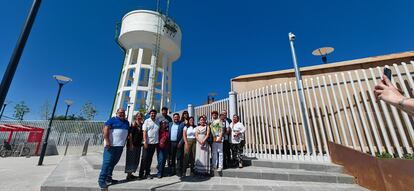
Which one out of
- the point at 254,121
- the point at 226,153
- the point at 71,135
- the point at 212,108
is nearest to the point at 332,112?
the point at 254,121

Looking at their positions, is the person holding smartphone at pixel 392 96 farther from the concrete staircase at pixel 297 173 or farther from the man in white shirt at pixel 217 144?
the man in white shirt at pixel 217 144

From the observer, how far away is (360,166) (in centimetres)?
338

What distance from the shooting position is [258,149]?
18.4ft

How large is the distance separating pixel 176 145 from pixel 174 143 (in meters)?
0.07

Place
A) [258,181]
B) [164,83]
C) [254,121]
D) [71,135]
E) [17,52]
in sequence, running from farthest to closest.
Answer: [71,135]
[164,83]
[254,121]
[258,181]
[17,52]

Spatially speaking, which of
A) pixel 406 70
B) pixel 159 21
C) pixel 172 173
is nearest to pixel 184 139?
pixel 172 173

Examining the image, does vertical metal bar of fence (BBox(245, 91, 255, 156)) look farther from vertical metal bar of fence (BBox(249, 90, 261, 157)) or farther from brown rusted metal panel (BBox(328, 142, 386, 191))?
brown rusted metal panel (BBox(328, 142, 386, 191))

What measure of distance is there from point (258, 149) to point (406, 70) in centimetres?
373

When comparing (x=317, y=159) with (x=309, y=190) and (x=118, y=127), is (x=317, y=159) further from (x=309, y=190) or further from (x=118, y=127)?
(x=118, y=127)

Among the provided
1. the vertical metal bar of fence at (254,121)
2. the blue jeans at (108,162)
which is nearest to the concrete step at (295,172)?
the vertical metal bar of fence at (254,121)

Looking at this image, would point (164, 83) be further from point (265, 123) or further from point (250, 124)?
point (265, 123)

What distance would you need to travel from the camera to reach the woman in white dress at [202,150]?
4.35 m

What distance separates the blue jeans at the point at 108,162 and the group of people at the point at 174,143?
Answer: 0.09 feet

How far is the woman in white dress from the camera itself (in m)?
4.35
